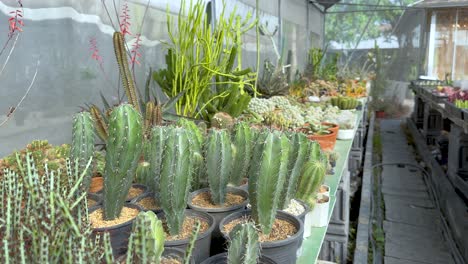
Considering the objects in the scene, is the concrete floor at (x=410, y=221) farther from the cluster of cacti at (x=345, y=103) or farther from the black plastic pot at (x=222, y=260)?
the black plastic pot at (x=222, y=260)

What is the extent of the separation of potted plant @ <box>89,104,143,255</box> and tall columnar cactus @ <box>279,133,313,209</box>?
0.52m

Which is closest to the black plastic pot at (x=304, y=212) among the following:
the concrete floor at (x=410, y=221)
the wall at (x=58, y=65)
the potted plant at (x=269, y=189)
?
the potted plant at (x=269, y=189)

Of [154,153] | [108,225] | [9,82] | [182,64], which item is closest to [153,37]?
[182,64]

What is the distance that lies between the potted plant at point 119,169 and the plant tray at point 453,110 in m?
3.81

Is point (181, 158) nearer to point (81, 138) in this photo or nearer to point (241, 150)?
point (81, 138)

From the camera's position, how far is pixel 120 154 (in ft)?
3.93

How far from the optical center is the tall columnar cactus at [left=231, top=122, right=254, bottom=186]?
1.64 m

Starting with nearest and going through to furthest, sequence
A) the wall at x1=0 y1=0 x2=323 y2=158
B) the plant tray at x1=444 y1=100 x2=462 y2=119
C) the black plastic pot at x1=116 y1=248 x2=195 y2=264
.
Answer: the black plastic pot at x1=116 y1=248 x2=195 y2=264, the wall at x1=0 y1=0 x2=323 y2=158, the plant tray at x1=444 y1=100 x2=462 y2=119

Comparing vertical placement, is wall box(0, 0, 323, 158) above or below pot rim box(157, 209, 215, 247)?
above

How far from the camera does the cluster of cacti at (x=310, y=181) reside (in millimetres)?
1636

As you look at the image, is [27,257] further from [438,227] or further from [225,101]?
[438,227]

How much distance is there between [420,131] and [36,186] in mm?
8009

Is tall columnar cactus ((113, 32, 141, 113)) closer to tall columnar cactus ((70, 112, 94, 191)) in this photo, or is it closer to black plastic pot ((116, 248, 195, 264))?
tall columnar cactus ((70, 112, 94, 191))

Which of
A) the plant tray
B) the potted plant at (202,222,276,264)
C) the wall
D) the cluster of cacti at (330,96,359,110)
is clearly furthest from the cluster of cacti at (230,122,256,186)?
the plant tray
